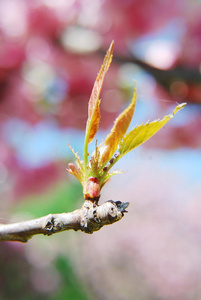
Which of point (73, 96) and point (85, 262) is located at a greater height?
point (73, 96)

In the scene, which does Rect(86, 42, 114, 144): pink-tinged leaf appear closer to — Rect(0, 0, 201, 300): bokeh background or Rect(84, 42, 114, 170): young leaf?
Rect(84, 42, 114, 170): young leaf

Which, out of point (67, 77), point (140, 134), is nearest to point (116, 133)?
point (140, 134)

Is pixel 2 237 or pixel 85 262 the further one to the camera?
pixel 85 262

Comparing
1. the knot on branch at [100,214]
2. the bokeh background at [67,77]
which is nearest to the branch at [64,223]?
the knot on branch at [100,214]

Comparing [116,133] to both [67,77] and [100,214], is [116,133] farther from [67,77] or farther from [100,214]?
[67,77]

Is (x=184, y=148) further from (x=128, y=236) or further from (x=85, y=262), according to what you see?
(x=85, y=262)

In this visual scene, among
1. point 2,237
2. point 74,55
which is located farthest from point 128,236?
point 2,237
